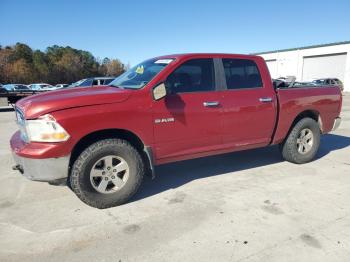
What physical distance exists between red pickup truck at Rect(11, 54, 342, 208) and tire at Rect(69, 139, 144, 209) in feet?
0.04

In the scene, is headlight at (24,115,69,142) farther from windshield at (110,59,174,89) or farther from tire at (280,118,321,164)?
tire at (280,118,321,164)

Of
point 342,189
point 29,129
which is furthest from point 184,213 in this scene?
point 342,189

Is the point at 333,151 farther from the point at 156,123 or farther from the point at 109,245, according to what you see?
the point at 109,245

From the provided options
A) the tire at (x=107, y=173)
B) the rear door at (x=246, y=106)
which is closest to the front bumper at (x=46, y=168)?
the tire at (x=107, y=173)

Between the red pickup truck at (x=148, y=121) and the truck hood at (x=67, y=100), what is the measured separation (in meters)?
0.01

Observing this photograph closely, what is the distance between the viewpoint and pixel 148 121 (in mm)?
4055

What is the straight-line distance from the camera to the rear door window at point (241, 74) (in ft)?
15.9

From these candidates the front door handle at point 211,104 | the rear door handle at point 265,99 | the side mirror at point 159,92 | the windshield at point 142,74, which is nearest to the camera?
the side mirror at point 159,92

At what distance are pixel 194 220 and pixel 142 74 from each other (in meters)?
2.18

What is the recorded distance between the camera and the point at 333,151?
686 cm

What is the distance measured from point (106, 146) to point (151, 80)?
1.06 meters

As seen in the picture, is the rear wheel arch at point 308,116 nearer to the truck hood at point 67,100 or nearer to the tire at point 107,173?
the tire at point 107,173

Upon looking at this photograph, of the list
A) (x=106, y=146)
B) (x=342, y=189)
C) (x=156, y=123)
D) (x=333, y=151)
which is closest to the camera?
(x=106, y=146)

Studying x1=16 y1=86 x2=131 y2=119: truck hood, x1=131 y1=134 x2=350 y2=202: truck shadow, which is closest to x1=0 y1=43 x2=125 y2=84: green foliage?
x1=131 y1=134 x2=350 y2=202: truck shadow
